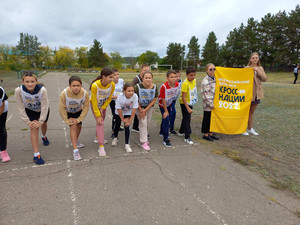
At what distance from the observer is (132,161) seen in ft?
12.9

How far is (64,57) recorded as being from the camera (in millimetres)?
83688

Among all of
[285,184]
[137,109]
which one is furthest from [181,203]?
[137,109]

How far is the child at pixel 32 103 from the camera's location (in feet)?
11.7

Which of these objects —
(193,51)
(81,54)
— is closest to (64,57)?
(81,54)

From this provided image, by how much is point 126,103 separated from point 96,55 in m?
83.2

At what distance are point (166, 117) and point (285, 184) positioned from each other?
8.62 ft

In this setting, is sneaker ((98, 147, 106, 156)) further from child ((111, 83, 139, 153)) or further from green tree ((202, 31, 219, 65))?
green tree ((202, 31, 219, 65))

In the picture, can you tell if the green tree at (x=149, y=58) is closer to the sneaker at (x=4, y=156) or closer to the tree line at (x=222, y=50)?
the tree line at (x=222, y=50)

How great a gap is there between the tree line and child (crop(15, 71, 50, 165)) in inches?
2063

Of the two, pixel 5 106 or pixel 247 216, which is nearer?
pixel 247 216

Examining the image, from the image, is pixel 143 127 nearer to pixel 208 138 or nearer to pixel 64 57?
pixel 208 138

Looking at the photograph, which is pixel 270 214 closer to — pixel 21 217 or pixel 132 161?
pixel 132 161

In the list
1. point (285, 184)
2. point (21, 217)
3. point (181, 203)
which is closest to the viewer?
point (21, 217)

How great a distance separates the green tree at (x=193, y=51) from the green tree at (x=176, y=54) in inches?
149
